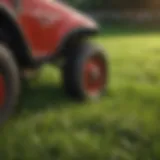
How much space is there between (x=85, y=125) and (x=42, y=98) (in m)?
0.66

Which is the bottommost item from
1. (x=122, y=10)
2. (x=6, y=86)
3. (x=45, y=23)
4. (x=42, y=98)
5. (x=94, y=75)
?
(x=122, y=10)

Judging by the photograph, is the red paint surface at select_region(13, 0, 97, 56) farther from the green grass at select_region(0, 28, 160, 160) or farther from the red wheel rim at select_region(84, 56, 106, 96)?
the green grass at select_region(0, 28, 160, 160)

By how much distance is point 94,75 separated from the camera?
382 cm

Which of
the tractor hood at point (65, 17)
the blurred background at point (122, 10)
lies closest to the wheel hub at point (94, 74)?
the tractor hood at point (65, 17)

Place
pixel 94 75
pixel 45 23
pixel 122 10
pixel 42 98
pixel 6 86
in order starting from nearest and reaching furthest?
pixel 6 86
pixel 45 23
pixel 42 98
pixel 94 75
pixel 122 10

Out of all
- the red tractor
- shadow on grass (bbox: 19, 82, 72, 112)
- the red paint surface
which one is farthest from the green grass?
the red paint surface

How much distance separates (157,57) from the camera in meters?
5.70

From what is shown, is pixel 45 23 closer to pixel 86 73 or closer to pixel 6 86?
pixel 86 73

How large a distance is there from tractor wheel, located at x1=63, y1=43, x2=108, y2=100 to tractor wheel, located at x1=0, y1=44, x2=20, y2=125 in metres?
0.67

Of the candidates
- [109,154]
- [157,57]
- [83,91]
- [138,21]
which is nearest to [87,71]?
[83,91]

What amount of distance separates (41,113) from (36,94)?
0.53 metres

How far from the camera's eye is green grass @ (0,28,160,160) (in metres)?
2.77

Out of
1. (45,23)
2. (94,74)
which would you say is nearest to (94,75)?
(94,74)

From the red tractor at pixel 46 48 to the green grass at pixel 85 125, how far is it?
0.13 meters
